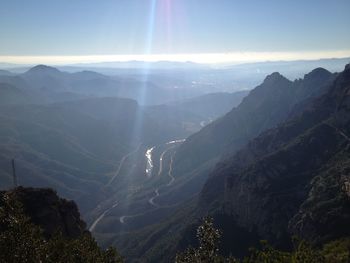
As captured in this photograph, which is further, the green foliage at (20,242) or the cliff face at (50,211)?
the cliff face at (50,211)

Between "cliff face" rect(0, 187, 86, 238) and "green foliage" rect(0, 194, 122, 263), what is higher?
"green foliage" rect(0, 194, 122, 263)

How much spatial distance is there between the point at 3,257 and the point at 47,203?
284 feet

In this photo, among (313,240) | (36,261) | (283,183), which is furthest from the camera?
(283,183)

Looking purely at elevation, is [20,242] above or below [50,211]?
above

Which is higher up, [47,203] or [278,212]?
[47,203]

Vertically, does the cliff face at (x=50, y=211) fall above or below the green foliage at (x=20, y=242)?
below

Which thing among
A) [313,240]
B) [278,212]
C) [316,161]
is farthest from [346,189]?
[316,161]

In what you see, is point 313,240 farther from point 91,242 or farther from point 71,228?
point 91,242

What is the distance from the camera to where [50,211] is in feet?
409

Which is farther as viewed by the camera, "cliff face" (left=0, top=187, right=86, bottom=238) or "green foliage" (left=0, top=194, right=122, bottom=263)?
"cliff face" (left=0, top=187, right=86, bottom=238)

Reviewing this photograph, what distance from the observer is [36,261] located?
43594mm

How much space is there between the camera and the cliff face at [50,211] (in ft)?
396

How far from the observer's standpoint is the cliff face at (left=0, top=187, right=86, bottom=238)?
396 feet

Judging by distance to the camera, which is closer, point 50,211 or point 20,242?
point 20,242
